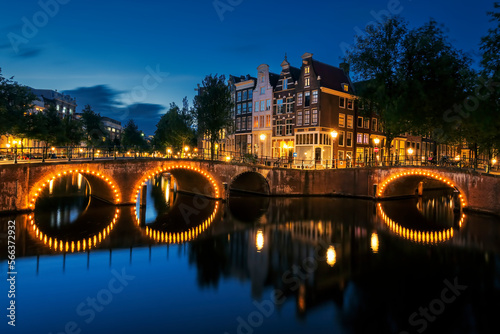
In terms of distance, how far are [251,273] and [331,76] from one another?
40452 mm

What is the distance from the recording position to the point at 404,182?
3797cm

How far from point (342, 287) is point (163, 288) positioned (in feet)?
22.8

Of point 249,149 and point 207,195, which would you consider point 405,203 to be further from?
point 249,149

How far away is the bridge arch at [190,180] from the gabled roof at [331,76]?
21748mm

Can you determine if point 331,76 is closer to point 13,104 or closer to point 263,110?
point 263,110

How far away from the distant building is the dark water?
87651 millimetres

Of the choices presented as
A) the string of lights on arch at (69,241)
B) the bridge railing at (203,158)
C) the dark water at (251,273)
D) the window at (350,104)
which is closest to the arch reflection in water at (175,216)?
the dark water at (251,273)

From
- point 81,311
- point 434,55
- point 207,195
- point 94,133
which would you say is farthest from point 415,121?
point 94,133

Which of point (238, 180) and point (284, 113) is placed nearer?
point (238, 180)

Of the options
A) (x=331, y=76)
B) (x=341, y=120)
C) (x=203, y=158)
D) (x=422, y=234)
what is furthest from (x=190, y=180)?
(x=331, y=76)

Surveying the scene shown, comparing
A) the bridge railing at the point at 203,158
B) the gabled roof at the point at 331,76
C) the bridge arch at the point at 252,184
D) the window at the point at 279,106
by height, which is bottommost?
the bridge arch at the point at 252,184

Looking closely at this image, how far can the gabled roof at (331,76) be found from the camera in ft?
157

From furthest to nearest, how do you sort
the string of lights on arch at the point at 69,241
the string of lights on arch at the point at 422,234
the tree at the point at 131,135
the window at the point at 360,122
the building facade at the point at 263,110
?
1. the tree at the point at 131,135
2. the building facade at the point at 263,110
3. the window at the point at 360,122
4. the string of lights on arch at the point at 422,234
5. the string of lights on arch at the point at 69,241

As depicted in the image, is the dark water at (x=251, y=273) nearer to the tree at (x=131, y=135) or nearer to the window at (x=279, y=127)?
the window at (x=279, y=127)
